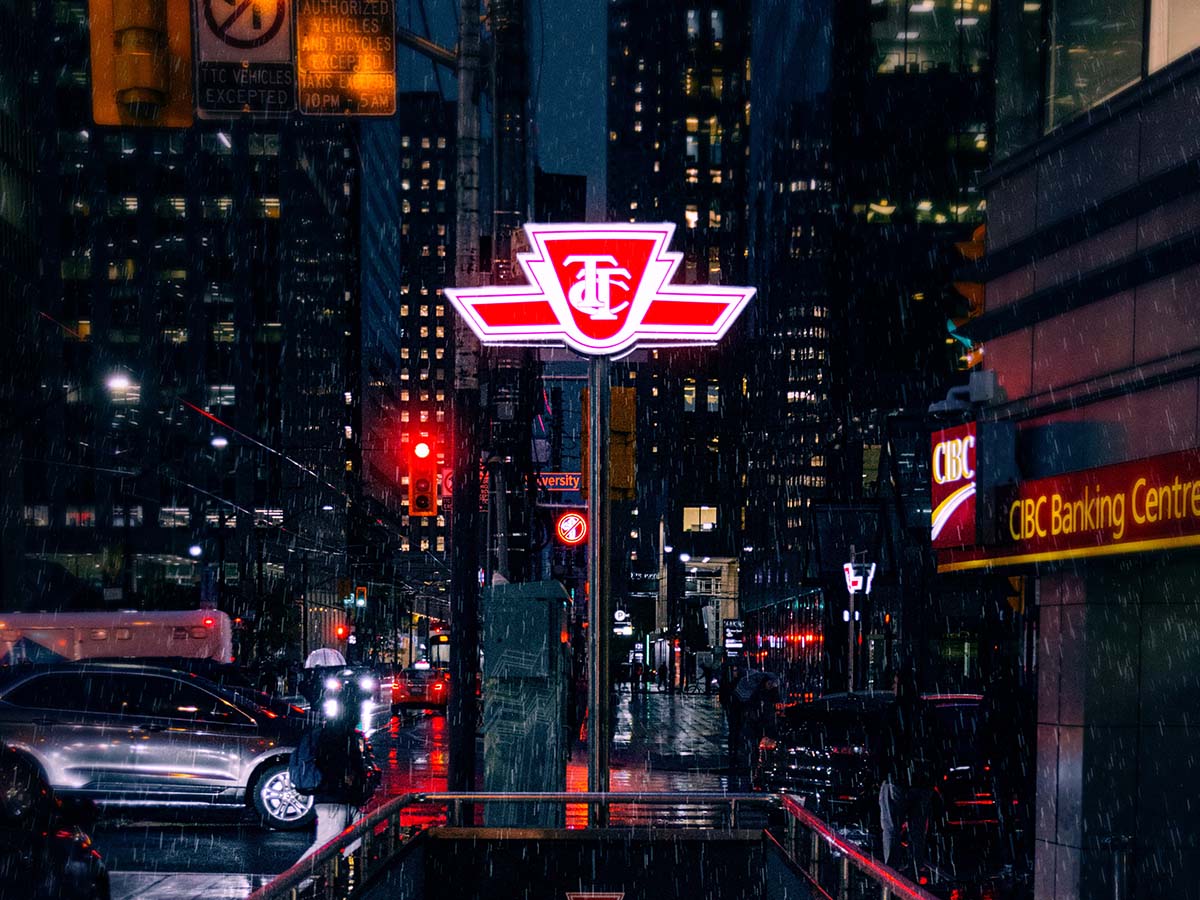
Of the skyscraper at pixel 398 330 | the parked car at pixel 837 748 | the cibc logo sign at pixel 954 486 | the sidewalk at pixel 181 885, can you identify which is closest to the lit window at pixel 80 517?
the skyscraper at pixel 398 330

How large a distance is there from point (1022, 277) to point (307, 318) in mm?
106477

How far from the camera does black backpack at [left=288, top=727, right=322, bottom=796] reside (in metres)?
15.5

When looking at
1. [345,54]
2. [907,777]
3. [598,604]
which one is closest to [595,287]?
[598,604]

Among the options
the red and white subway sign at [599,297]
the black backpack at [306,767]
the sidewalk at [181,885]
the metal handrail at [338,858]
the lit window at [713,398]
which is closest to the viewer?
the metal handrail at [338,858]

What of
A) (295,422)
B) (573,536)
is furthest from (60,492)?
(573,536)

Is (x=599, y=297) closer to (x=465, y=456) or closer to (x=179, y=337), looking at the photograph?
(x=465, y=456)

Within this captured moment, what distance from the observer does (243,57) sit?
9156 millimetres

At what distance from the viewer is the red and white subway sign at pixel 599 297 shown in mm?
10883

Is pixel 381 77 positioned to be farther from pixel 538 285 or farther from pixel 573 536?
pixel 573 536

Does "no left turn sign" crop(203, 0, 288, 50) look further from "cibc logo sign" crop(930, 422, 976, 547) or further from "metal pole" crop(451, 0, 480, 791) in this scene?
"cibc logo sign" crop(930, 422, 976, 547)

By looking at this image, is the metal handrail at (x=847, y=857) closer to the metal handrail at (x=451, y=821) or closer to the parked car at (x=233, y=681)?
the metal handrail at (x=451, y=821)

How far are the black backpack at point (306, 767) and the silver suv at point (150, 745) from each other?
2.95 feet

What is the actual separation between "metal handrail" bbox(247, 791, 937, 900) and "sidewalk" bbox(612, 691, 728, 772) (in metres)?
15.2

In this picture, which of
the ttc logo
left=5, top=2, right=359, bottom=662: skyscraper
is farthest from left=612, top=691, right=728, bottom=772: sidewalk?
left=5, top=2, right=359, bottom=662: skyscraper
